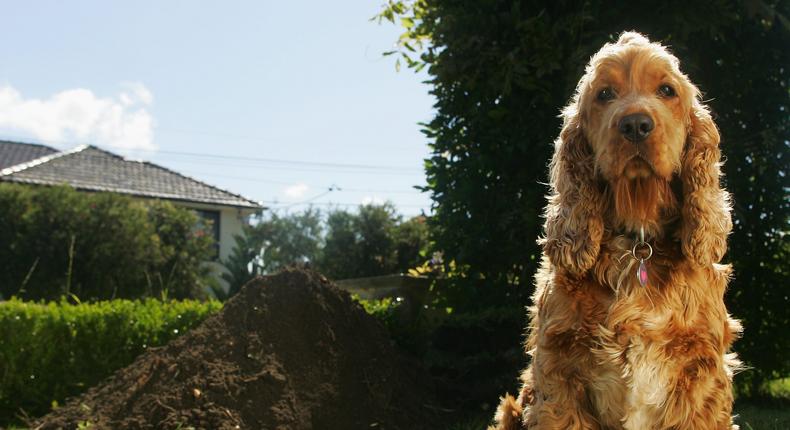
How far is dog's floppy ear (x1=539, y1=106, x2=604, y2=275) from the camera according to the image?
2.93 metres

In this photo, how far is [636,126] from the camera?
272 cm

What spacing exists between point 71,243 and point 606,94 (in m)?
15.0

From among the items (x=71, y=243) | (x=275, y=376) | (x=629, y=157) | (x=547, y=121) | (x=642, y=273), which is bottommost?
(x=275, y=376)

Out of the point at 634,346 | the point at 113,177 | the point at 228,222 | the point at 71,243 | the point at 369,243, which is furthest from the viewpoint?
the point at 228,222

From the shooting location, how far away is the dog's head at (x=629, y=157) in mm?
2789

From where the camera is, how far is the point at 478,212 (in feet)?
20.1

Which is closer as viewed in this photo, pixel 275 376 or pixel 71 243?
pixel 275 376

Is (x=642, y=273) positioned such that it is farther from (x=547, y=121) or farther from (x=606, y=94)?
(x=547, y=121)

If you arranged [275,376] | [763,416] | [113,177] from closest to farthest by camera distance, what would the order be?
[275,376] < [763,416] < [113,177]

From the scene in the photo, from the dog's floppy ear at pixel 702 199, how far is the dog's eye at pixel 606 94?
380mm

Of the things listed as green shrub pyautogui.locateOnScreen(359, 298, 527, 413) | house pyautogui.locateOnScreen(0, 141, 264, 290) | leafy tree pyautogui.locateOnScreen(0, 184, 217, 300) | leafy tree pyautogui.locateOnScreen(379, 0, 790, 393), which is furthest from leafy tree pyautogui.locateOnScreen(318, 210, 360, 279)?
green shrub pyautogui.locateOnScreen(359, 298, 527, 413)

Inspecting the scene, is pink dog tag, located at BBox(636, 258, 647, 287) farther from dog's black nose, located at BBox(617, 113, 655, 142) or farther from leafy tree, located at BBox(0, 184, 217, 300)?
leafy tree, located at BBox(0, 184, 217, 300)

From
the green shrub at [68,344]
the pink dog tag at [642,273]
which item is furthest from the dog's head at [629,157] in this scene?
the green shrub at [68,344]

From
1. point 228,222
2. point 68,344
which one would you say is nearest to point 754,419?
point 68,344
